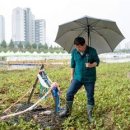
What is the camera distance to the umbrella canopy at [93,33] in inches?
304

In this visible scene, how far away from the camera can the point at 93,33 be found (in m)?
8.08

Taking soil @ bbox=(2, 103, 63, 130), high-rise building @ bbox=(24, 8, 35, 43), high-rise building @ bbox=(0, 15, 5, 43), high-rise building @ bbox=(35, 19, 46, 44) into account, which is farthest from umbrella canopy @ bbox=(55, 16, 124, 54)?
high-rise building @ bbox=(0, 15, 5, 43)

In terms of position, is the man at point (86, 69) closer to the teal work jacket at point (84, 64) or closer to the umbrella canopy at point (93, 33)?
the teal work jacket at point (84, 64)

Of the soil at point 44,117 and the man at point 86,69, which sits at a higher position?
the man at point 86,69

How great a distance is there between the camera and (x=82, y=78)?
7277mm

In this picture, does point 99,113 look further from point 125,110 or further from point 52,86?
point 52,86

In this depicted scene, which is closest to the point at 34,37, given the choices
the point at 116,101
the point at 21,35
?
the point at 21,35

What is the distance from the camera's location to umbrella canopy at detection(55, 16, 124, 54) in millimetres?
7723

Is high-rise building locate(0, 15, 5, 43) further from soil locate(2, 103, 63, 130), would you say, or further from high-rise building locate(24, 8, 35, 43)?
soil locate(2, 103, 63, 130)

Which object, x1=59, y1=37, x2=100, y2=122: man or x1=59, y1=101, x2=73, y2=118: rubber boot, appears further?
x1=59, y1=101, x2=73, y2=118: rubber boot

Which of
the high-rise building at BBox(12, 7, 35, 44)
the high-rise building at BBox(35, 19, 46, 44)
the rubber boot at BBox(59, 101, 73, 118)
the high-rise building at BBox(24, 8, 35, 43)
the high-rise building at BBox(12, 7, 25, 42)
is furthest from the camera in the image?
the high-rise building at BBox(35, 19, 46, 44)

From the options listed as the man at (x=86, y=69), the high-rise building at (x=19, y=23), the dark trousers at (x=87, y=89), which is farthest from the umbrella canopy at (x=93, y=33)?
the high-rise building at (x=19, y=23)

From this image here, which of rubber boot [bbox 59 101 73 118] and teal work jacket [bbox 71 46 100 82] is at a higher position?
teal work jacket [bbox 71 46 100 82]

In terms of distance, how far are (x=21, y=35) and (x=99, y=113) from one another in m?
130
